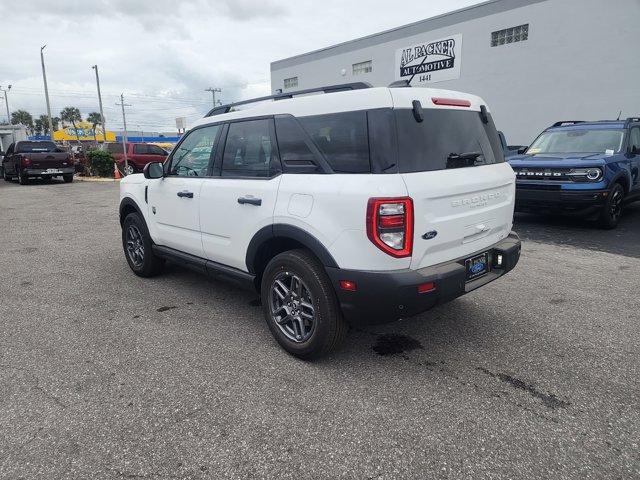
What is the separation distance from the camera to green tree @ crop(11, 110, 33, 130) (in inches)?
3674

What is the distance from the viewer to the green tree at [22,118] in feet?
306

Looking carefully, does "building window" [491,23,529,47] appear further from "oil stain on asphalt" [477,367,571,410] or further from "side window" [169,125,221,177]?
"oil stain on asphalt" [477,367,571,410]

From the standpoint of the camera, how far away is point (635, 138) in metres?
7.99

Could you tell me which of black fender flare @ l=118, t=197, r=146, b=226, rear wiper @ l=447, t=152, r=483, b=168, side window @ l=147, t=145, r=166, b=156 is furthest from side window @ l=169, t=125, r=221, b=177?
side window @ l=147, t=145, r=166, b=156

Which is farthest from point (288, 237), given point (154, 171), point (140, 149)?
point (140, 149)

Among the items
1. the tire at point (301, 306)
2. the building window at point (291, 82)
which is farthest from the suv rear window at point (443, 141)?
the building window at point (291, 82)

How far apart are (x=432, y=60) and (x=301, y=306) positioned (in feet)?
62.8

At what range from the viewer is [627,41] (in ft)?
44.4

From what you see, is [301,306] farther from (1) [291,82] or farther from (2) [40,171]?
(1) [291,82]

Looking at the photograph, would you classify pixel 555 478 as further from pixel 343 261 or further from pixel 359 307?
pixel 343 261

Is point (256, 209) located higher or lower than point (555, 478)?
higher

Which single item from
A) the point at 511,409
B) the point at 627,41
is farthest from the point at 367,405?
the point at 627,41

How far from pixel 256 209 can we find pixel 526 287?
3.13 m

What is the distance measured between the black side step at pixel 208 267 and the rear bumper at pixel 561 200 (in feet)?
18.6
